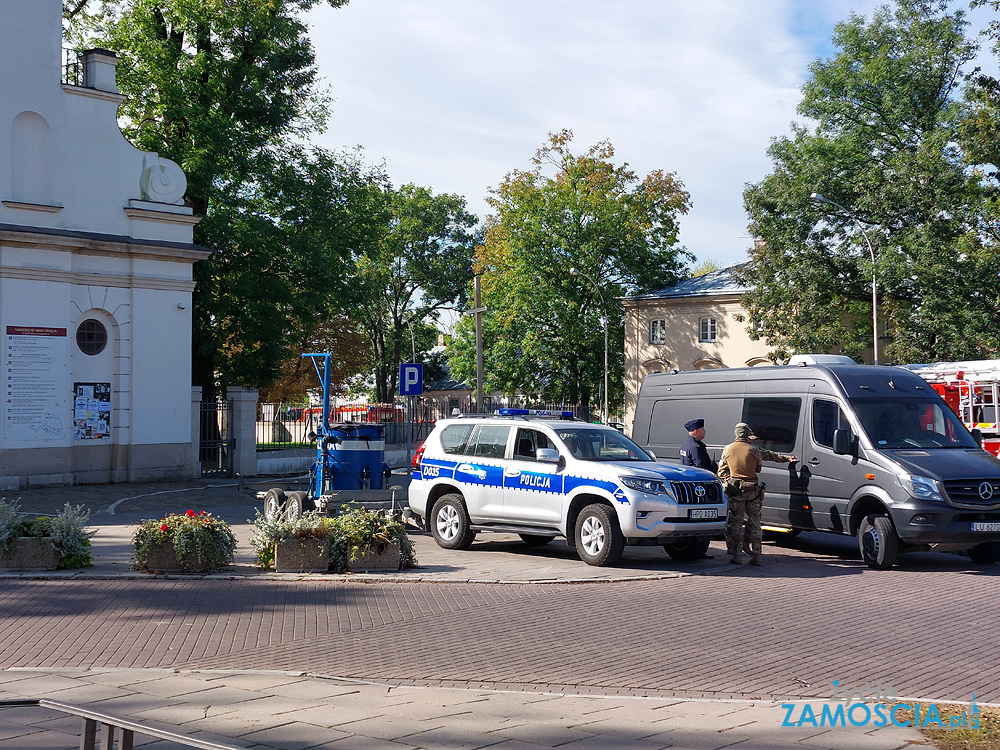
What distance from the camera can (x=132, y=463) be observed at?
23.4 meters

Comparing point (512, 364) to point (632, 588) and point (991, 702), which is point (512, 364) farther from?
point (991, 702)

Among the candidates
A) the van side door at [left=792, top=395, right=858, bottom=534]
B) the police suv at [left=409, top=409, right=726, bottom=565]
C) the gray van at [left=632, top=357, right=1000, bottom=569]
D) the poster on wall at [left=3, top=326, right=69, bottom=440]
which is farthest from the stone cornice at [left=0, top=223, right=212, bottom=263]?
the van side door at [left=792, top=395, right=858, bottom=534]

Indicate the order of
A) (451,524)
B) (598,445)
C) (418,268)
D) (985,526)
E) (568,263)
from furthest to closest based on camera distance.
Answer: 1. (418,268)
2. (568,263)
3. (451,524)
4. (598,445)
5. (985,526)

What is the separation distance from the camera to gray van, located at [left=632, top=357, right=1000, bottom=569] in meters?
12.4

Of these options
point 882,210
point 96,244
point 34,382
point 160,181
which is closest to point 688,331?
point 882,210

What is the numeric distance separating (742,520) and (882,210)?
31.0 meters

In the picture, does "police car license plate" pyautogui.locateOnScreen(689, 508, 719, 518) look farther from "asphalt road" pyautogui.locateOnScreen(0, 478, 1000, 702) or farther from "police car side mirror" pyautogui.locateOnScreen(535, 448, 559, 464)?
"police car side mirror" pyautogui.locateOnScreen(535, 448, 559, 464)

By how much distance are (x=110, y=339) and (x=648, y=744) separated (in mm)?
20878

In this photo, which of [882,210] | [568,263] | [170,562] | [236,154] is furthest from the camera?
[568,263]

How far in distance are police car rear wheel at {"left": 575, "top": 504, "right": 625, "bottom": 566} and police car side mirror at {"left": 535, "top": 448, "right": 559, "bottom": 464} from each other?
2.54 ft

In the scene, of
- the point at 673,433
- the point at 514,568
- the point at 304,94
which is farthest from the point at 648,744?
the point at 304,94

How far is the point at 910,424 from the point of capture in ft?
44.9

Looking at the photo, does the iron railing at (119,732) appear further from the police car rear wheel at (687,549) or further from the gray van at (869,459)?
the gray van at (869,459)

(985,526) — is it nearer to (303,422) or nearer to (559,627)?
(559,627)
